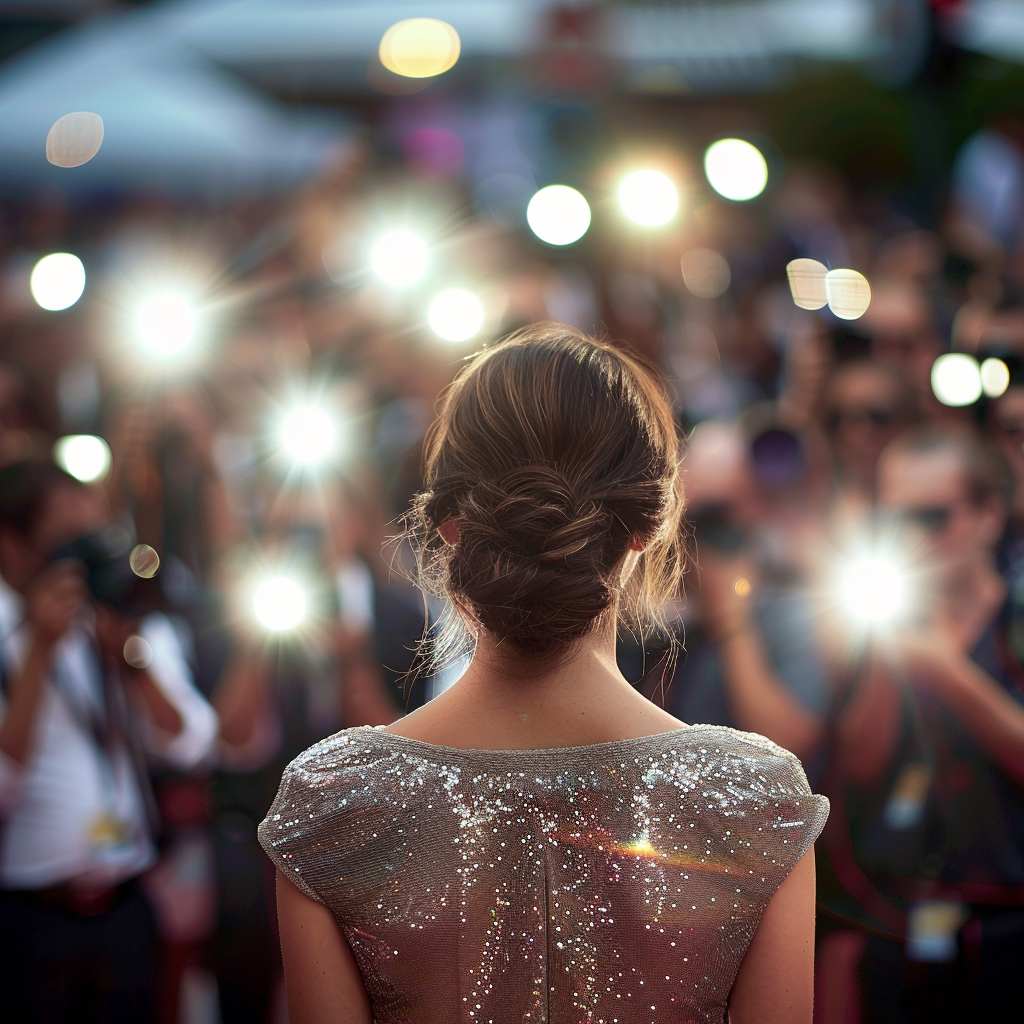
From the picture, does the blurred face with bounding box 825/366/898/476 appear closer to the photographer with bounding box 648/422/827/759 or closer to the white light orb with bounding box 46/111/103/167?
the photographer with bounding box 648/422/827/759

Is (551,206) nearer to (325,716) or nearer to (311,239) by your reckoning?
(311,239)

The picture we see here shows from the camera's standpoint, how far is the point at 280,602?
10.5 ft

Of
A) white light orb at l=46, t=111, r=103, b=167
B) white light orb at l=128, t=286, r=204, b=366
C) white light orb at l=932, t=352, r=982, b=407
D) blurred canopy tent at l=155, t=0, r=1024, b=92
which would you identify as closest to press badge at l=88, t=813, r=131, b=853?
white light orb at l=128, t=286, r=204, b=366

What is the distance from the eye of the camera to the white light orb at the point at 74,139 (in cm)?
844

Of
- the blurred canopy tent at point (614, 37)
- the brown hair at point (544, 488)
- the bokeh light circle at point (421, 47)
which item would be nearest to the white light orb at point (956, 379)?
the brown hair at point (544, 488)

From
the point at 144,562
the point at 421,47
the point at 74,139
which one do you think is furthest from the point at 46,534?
the point at 421,47

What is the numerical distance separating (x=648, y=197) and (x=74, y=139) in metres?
6.38

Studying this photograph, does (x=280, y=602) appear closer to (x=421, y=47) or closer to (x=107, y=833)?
(x=107, y=833)

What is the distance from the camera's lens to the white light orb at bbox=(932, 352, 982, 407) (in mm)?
2898

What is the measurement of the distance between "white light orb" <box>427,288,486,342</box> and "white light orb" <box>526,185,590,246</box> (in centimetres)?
27

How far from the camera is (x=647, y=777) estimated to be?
4.35 feet

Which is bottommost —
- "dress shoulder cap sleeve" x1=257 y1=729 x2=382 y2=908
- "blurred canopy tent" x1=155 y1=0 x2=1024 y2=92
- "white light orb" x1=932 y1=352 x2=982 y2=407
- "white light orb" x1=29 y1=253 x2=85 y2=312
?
"dress shoulder cap sleeve" x1=257 y1=729 x2=382 y2=908

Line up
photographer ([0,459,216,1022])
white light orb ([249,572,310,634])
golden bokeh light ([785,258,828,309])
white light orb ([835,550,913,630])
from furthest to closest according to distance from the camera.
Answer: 1. golden bokeh light ([785,258,828,309])
2. white light orb ([249,572,310,634])
3. photographer ([0,459,216,1022])
4. white light orb ([835,550,913,630])

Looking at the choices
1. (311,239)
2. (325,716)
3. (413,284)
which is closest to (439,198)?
(311,239)
